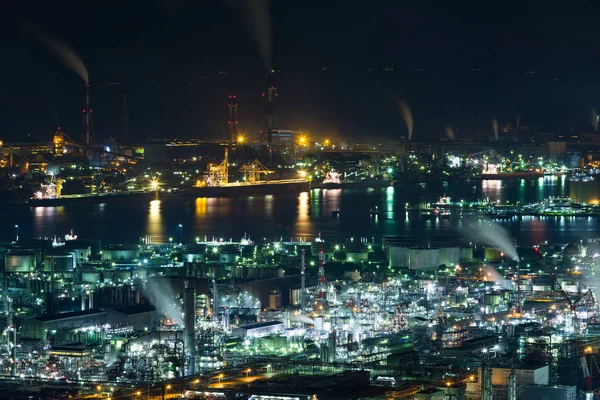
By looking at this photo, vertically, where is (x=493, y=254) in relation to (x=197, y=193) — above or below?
below

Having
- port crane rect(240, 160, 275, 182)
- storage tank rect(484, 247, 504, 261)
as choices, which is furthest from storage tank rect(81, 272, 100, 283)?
port crane rect(240, 160, 275, 182)

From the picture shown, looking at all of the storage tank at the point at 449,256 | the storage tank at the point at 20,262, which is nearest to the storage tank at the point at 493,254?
the storage tank at the point at 449,256

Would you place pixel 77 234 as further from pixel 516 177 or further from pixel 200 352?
pixel 516 177

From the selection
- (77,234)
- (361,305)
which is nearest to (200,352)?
(361,305)

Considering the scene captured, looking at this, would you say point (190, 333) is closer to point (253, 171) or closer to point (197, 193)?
point (197, 193)

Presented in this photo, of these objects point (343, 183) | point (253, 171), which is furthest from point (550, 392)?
point (343, 183)

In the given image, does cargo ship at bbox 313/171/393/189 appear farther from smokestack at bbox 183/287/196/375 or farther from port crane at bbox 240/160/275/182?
smokestack at bbox 183/287/196/375
